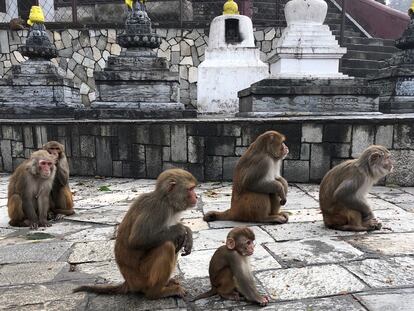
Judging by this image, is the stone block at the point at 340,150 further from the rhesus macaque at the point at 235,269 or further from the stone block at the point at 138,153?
the rhesus macaque at the point at 235,269

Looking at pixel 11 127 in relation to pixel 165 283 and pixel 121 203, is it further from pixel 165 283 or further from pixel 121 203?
pixel 165 283

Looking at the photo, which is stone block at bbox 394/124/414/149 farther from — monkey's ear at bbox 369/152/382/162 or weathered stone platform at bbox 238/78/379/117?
monkey's ear at bbox 369/152/382/162

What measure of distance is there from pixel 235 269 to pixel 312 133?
458 centimetres

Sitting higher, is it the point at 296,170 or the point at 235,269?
the point at 235,269

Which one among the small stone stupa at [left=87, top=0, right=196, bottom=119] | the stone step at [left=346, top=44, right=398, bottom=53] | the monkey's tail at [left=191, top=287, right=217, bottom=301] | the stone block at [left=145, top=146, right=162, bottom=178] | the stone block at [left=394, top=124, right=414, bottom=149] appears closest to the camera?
the monkey's tail at [left=191, top=287, right=217, bottom=301]

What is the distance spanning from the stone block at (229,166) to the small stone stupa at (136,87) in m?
1.69

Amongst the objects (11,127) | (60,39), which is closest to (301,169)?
(11,127)

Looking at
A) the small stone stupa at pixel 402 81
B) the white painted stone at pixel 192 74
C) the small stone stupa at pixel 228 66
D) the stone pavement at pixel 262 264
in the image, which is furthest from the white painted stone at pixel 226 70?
the stone pavement at pixel 262 264

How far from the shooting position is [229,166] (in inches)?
292

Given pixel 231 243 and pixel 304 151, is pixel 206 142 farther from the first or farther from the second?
pixel 231 243

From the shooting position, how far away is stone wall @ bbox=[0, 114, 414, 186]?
22.7 ft

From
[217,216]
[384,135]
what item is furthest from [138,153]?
[384,135]

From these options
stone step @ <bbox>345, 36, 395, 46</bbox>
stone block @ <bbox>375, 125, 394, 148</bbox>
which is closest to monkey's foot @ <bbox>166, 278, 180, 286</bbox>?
stone block @ <bbox>375, 125, 394, 148</bbox>

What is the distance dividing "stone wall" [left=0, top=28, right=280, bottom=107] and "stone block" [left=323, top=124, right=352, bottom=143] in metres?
7.44
